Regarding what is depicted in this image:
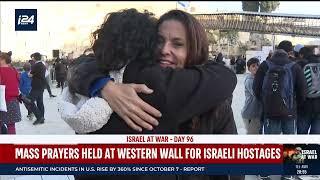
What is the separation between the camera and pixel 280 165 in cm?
225

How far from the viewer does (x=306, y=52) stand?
2.35 meters

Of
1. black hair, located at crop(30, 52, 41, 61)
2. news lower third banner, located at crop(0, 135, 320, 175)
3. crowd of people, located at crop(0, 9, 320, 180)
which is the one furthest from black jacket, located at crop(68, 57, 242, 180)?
black hair, located at crop(30, 52, 41, 61)

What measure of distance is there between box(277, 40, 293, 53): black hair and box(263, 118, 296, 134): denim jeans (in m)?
0.38

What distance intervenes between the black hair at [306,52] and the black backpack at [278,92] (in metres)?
0.14

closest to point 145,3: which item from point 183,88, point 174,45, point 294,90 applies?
point 174,45

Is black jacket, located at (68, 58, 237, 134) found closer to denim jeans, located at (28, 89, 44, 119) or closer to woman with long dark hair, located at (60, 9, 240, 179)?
woman with long dark hair, located at (60, 9, 240, 179)

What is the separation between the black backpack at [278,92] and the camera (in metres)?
2.49

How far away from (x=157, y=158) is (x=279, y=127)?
0.72 m

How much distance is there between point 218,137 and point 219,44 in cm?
52

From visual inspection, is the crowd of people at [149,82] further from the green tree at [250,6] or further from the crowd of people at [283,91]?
the green tree at [250,6]

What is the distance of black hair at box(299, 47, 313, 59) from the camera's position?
2314 millimetres

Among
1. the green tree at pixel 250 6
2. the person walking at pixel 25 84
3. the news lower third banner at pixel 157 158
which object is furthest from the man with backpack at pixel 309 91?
the person walking at pixel 25 84

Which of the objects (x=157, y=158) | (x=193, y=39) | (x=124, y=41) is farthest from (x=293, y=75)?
(x=124, y=41)

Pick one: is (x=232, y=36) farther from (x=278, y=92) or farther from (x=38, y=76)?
(x=38, y=76)
